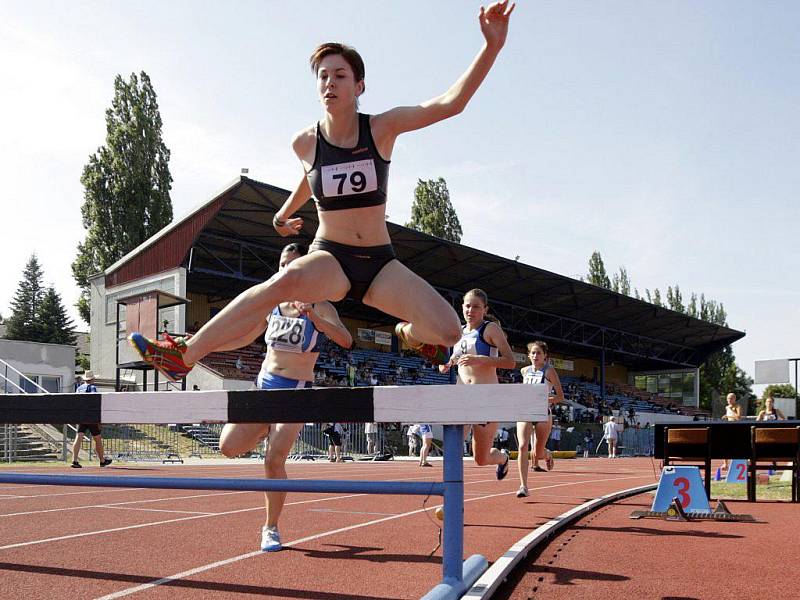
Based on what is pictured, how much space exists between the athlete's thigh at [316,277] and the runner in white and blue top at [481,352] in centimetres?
290

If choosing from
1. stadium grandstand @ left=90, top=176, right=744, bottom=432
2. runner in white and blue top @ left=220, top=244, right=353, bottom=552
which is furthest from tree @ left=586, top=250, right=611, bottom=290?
runner in white and blue top @ left=220, top=244, right=353, bottom=552

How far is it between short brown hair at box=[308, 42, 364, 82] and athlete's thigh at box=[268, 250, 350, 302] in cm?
96

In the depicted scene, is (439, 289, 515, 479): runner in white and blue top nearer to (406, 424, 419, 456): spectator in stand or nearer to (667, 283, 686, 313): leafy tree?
(406, 424, 419, 456): spectator in stand

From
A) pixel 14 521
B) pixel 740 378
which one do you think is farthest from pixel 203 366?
pixel 740 378

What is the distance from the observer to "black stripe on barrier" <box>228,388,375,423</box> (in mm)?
3297

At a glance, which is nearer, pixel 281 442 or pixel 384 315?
pixel 281 442

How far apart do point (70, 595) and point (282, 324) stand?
6.95 ft

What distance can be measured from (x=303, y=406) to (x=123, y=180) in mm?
42481

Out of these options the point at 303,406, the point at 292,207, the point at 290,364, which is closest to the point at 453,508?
the point at 303,406

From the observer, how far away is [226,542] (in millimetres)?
5391

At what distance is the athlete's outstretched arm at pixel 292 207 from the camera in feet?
14.1

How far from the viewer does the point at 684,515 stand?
24.0ft

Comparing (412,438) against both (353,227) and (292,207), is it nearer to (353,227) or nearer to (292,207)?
(292,207)

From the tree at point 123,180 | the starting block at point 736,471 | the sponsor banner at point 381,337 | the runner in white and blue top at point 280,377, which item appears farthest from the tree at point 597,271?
the runner in white and blue top at point 280,377
